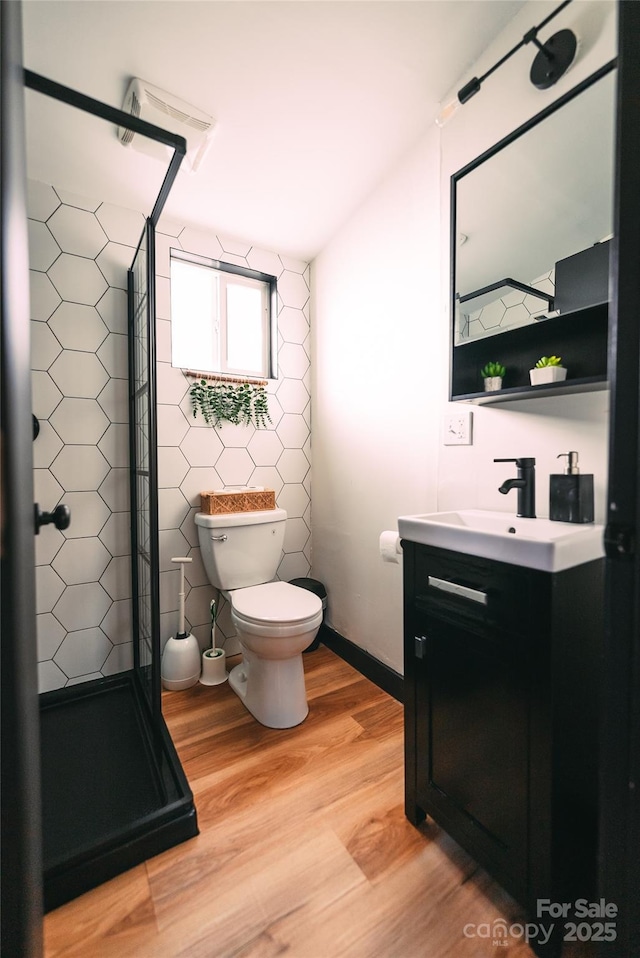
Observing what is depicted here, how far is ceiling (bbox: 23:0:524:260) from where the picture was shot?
1.11 m

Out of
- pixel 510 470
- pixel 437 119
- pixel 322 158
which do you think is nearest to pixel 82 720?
pixel 510 470

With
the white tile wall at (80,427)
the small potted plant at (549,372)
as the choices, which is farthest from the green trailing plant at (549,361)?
the white tile wall at (80,427)

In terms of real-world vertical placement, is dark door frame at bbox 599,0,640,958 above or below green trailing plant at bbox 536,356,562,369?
below

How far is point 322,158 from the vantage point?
160cm

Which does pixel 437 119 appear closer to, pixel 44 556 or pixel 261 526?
pixel 261 526

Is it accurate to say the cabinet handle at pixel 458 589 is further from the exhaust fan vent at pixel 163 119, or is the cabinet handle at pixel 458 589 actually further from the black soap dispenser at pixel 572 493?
the exhaust fan vent at pixel 163 119

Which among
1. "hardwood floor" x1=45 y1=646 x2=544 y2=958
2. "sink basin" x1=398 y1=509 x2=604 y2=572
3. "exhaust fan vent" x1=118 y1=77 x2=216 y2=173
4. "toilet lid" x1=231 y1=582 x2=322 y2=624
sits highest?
"exhaust fan vent" x1=118 y1=77 x2=216 y2=173

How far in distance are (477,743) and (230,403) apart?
175cm

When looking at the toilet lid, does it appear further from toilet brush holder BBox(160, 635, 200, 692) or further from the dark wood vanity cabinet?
the dark wood vanity cabinet

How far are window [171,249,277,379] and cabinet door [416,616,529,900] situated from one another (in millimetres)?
1731

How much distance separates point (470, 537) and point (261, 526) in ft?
3.92

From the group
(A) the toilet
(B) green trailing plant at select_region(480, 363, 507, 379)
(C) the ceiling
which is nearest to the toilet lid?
(A) the toilet

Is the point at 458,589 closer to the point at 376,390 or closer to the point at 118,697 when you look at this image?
the point at 376,390

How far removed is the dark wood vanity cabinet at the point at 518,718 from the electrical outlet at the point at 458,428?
53cm
